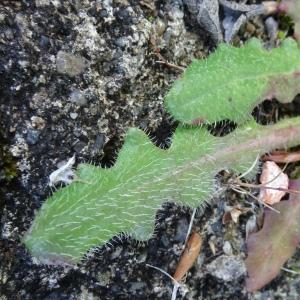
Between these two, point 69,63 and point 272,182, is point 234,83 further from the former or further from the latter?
point 69,63

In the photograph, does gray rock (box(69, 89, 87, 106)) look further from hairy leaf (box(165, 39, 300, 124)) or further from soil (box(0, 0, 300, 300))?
hairy leaf (box(165, 39, 300, 124))

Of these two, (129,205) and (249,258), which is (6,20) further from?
(249,258)

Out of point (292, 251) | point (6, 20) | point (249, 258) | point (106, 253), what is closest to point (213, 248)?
point (249, 258)

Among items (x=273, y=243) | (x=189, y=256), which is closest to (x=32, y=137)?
(x=189, y=256)

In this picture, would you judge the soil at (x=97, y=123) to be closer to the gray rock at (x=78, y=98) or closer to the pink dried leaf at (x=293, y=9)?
the gray rock at (x=78, y=98)

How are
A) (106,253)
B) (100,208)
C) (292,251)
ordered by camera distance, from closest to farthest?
(100,208) → (106,253) → (292,251)
